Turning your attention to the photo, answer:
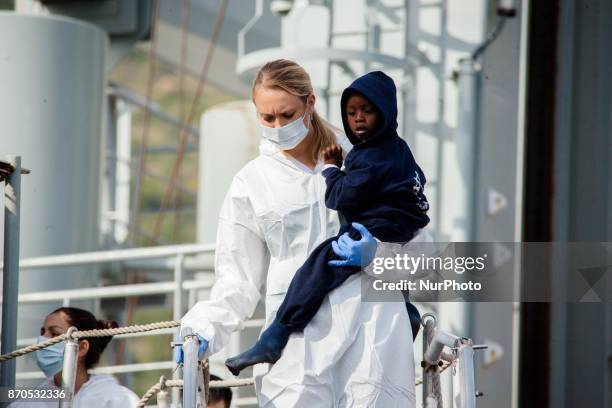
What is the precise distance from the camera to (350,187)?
3045mm

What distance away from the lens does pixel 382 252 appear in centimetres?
311

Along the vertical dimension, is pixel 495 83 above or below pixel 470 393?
above

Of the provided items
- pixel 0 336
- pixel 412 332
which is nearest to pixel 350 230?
pixel 412 332

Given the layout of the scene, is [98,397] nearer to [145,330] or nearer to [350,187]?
[145,330]

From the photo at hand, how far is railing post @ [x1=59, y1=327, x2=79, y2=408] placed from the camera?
3.36 m

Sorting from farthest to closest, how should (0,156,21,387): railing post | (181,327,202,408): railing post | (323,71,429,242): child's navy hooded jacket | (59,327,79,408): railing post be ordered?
1. (0,156,21,387): railing post
2. (59,327,79,408): railing post
3. (323,71,429,242): child's navy hooded jacket
4. (181,327,202,408): railing post

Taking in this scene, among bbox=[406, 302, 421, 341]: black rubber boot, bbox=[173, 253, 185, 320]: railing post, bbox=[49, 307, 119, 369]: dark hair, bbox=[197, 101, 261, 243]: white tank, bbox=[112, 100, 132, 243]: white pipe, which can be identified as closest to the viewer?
bbox=[406, 302, 421, 341]: black rubber boot

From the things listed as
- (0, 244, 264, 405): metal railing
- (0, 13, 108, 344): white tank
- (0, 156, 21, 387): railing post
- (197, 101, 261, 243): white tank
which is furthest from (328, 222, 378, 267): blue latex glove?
(197, 101, 261, 243): white tank

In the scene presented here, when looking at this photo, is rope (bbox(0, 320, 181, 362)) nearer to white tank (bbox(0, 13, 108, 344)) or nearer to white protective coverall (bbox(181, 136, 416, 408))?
white protective coverall (bbox(181, 136, 416, 408))

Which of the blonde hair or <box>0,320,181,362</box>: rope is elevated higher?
the blonde hair

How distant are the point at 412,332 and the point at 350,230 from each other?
1.12ft

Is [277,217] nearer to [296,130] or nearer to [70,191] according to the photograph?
[296,130]

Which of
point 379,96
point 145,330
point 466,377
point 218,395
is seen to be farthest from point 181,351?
point 218,395

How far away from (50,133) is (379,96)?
3.45 meters
